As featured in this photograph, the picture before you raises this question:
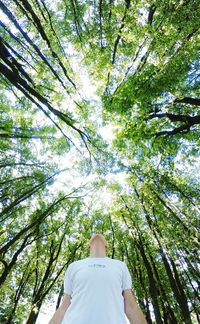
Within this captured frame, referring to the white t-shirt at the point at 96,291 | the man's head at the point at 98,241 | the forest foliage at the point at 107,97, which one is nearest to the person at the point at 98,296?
the white t-shirt at the point at 96,291

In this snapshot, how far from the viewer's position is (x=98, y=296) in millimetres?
1930

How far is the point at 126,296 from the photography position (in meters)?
2.17

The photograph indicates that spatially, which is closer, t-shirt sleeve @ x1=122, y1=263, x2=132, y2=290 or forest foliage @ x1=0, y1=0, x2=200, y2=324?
t-shirt sleeve @ x1=122, y1=263, x2=132, y2=290

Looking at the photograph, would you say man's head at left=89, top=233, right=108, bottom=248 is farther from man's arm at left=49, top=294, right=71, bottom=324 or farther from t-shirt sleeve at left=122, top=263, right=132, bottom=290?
man's arm at left=49, top=294, right=71, bottom=324

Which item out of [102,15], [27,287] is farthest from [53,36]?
[27,287]

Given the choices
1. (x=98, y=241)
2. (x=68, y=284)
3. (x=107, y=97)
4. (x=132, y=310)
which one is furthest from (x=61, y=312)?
(x=107, y=97)

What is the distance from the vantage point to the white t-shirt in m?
1.81

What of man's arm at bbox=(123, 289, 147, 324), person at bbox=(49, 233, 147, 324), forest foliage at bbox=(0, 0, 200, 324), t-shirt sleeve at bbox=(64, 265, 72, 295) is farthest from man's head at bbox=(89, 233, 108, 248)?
forest foliage at bbox=(0, 0, 200, 324)

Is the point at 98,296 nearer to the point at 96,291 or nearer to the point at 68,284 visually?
the point at 96,291

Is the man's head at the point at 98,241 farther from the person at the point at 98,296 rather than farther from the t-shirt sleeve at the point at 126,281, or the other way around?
the t-shirt sleeve at the point at 126,281

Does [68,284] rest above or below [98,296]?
above

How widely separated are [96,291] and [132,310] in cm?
38

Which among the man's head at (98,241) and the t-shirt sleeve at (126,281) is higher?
the man's head at (98,241)

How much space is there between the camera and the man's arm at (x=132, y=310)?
200 centimetres
